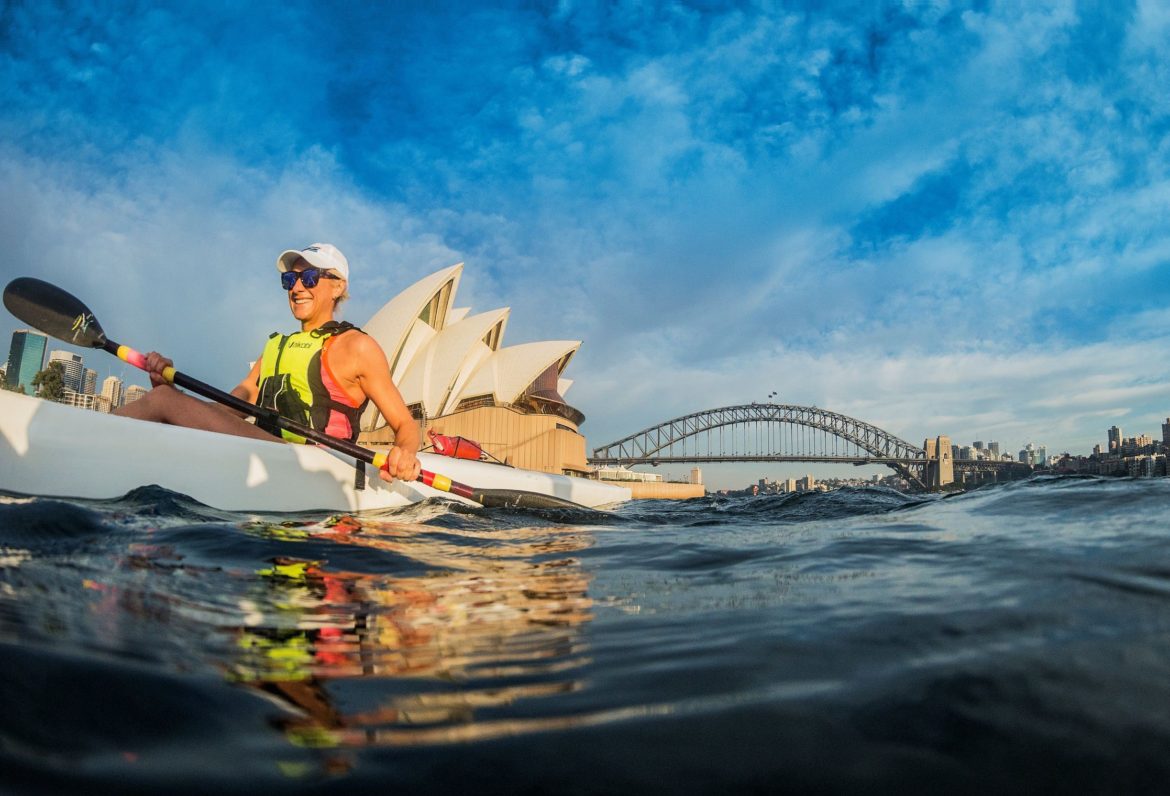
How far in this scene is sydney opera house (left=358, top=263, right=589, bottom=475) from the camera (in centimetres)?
2812

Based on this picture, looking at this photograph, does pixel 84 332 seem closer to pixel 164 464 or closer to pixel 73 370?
pixel 164 464

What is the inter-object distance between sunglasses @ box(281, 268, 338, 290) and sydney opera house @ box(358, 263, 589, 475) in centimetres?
2266

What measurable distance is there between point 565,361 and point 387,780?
37.8m

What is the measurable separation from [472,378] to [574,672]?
32469 mm

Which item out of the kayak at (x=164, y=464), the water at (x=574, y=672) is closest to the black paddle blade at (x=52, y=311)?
the kayak at (x=164, y=464)

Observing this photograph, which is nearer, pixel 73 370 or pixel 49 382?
pixel 49 382

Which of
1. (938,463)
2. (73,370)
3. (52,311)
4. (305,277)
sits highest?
(73,370)

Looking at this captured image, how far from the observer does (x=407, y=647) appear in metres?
1.22

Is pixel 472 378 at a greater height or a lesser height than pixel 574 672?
greater

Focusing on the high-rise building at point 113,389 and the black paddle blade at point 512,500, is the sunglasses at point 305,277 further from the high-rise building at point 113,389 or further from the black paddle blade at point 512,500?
the high-rise building at point 113,389

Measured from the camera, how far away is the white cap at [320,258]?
4.59 metres

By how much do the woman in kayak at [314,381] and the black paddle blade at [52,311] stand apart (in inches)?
20.4

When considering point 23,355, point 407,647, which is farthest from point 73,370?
point 407,647

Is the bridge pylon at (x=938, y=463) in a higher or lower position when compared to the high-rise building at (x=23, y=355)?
lower
